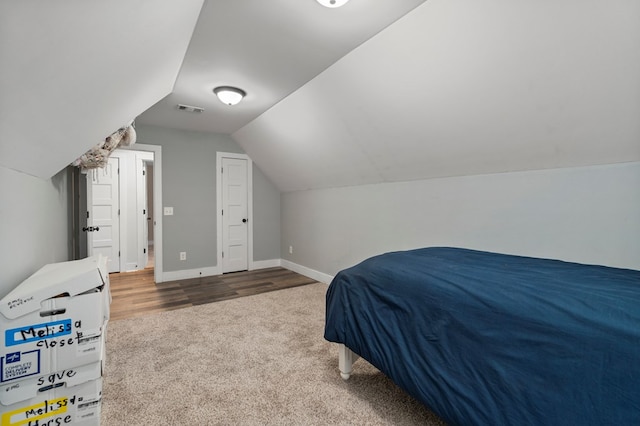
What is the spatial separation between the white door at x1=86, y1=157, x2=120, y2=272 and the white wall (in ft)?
12.4

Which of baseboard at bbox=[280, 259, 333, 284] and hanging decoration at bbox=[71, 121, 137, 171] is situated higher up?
hanging decoration at bbox=[71, 121, 137, 171]

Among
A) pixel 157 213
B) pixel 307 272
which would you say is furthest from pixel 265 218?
pixel 157 213

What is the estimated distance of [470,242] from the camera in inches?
97.0

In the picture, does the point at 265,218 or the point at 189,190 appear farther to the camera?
the point at 265,218

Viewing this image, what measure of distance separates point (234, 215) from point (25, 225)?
3376mm

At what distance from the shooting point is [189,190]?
181 inches

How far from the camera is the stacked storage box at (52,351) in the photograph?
1.18 m

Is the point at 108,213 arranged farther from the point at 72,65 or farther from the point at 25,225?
the point at 72,65

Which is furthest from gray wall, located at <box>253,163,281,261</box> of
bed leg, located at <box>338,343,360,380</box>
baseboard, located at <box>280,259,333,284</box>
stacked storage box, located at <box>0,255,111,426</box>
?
stacked storage box, located at <box>0,255,111,426</box>

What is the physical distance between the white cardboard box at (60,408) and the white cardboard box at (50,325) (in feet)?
0.38

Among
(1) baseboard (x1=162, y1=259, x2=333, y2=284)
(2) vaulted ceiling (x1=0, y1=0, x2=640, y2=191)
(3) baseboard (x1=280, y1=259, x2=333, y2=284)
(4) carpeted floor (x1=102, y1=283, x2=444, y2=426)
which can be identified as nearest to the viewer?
(2) vaulted ceiling (x1=0, y1=0, x2=640, y2=191)

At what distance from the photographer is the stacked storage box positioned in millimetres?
1182

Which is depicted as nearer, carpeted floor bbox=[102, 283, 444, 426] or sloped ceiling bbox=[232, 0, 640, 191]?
sloped ceiling bbox=[232, 0, 640, 191]

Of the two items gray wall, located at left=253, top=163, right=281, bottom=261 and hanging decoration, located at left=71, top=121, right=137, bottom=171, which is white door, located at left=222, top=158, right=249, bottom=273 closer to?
gray wall, located at left=253, top=163, right=281, bottom=261
